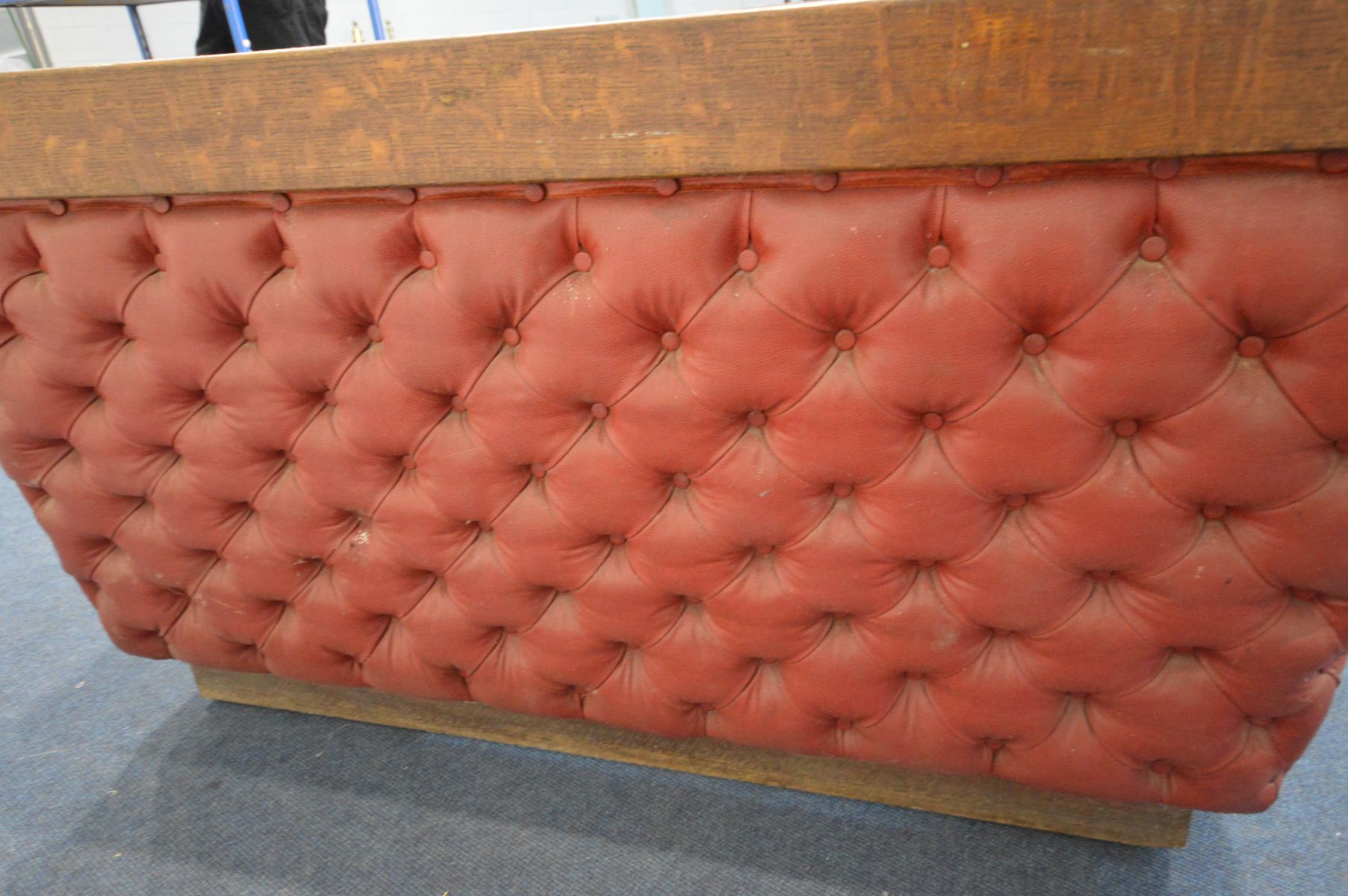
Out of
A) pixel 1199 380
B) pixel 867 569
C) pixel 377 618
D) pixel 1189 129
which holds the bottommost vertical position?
pixel 377 618

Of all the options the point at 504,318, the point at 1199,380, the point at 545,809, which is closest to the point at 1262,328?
the point at 1199,380

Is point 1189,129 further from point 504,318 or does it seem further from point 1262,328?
point 504,318

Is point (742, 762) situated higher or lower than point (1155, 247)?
lower

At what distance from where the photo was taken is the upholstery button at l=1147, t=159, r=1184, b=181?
60cm

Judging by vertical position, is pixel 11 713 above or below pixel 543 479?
below

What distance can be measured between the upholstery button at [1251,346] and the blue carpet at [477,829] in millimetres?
667

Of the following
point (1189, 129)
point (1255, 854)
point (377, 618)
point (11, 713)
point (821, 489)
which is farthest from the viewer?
point (11, 713)

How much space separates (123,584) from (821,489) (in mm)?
1019

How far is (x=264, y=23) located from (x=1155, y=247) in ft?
7.05

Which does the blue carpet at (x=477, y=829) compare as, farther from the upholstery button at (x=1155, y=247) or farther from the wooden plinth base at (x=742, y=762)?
the upholstery button at (x=1155, y=247)

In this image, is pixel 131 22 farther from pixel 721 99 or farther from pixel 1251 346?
pixel 1251 346

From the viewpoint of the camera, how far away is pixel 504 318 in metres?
0.80

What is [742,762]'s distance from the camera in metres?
1.08

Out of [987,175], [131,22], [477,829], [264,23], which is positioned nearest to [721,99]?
[987,175]
